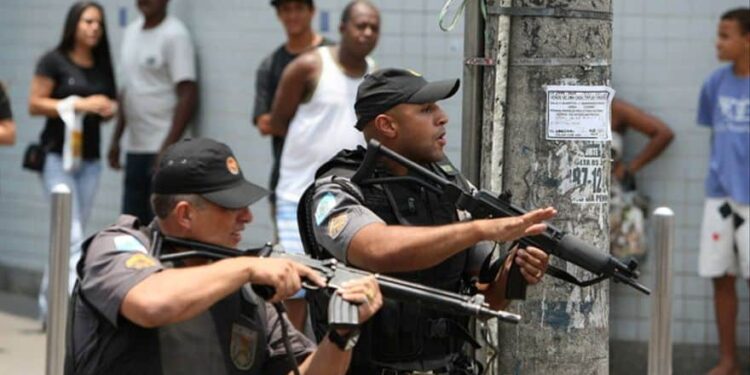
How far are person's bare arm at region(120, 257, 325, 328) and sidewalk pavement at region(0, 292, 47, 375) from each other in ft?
15.8

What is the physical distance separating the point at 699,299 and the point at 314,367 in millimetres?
4749

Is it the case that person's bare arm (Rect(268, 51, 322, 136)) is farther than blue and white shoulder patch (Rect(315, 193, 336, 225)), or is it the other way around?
person's bare arm (Rect(268, 51, 322, 136))

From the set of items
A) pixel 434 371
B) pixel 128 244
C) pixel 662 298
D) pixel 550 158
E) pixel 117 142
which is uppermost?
pixel 550 158

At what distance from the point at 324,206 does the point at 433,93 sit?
45cm

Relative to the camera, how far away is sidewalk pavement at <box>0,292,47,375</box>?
8.61 m

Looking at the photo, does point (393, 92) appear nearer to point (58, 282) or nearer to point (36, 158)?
point (58, 282)

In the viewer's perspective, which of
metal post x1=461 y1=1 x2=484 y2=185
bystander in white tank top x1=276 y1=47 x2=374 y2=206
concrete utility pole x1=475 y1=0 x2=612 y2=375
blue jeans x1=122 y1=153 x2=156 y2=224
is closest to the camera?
concrete utility pole x1=475 y1=0 x2=612 y2=375

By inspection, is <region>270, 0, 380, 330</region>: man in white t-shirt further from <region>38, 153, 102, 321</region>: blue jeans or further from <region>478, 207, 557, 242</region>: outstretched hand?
<region>478, 207, 557, 242</region>: outstretched hand

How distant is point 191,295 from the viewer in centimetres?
377

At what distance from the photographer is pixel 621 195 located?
27.6ft

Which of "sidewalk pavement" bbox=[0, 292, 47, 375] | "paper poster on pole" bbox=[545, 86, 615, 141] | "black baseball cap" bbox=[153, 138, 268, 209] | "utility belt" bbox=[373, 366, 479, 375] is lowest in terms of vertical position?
"sidewalk pavement" bbox=[0, 292, 47, 375]

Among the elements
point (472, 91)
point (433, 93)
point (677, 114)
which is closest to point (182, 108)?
point (677, 114)

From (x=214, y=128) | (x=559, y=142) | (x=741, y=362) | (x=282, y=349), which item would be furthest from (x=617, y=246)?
(x=282, y=349)

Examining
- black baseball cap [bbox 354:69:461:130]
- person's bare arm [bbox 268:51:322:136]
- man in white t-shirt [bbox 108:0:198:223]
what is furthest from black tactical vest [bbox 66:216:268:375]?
man in white t-shirt [bbox 108:0:198:223]
